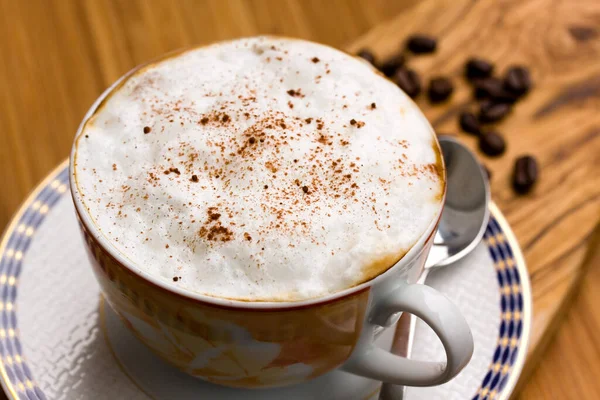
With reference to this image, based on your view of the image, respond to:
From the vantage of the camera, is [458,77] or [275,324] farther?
[458,77]

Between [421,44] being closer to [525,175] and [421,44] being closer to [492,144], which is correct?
[492,144]

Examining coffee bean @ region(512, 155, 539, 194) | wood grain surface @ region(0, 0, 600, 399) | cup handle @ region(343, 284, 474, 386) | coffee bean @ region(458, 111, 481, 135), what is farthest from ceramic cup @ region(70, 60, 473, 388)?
A: coffee bean @ region(458, 111, 481, 135)

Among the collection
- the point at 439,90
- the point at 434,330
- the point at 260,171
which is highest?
the point at 260,171

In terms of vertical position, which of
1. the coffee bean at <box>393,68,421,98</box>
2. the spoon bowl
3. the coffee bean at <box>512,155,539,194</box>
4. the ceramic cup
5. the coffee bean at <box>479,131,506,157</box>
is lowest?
the coffee bean at <box>512,155,539,194</box>

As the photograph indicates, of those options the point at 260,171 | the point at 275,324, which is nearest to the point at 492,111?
the point at 260,171

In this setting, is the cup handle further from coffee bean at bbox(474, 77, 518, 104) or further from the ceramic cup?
coffee bean at bbox(474, 77, 518, 104)

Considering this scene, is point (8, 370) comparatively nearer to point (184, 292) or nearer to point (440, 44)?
point (184, 292)

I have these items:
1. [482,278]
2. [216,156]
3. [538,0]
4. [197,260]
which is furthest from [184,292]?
[538,0]
